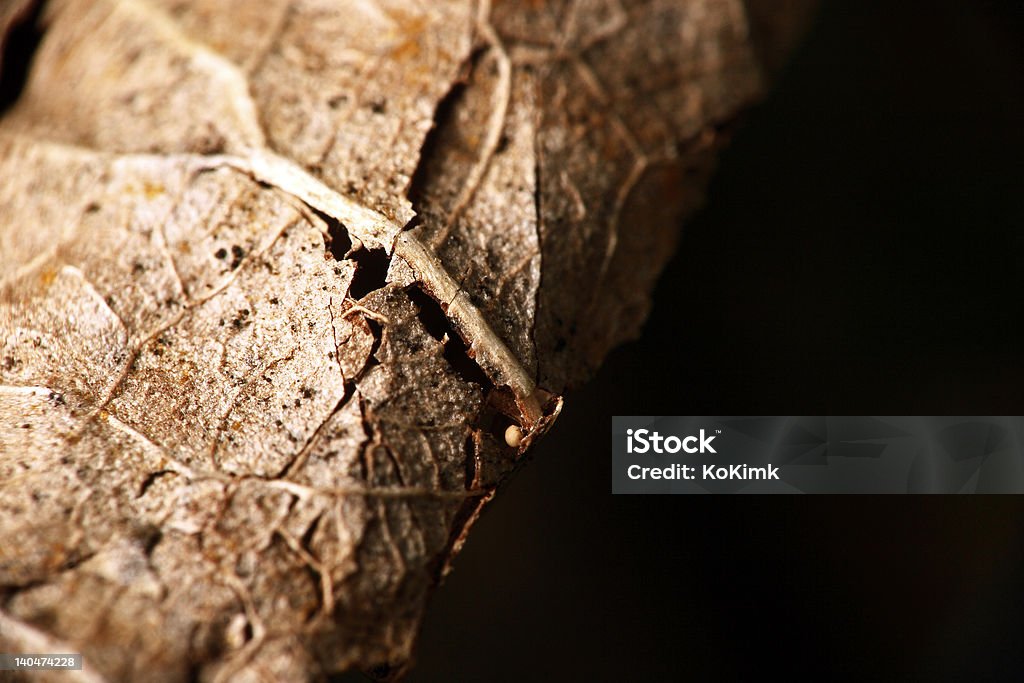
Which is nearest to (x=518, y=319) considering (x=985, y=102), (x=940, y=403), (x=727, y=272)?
(x=727, y=272)

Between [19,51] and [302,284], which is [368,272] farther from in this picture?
[19,51]

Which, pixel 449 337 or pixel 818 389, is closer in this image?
pixel 449 337

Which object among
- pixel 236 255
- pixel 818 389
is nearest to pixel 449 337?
pixel 236 255

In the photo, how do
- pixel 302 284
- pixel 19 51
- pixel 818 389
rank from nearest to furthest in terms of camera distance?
pixel 302 284
pixel 19 51
pixel 818 389

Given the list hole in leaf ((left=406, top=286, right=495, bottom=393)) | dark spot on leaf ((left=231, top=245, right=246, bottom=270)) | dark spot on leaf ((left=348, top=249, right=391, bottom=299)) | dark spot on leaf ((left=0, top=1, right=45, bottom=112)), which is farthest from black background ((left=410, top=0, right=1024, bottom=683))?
dark spot on leaf ((left=0, top=1, right=45, bottom=112))

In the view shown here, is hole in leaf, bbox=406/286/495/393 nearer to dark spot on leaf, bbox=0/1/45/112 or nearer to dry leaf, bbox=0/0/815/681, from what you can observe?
dry leaf, bbox=0/0/815/681

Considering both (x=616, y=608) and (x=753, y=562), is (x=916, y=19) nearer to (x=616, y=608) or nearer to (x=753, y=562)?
(x=753, y=562)

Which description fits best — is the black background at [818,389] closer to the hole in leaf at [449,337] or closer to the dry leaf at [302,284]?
the dry leaf at [302,284]
